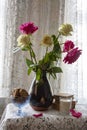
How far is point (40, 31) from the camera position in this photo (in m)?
2.34

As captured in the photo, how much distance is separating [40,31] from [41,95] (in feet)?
3.27

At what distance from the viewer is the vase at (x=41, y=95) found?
151 cm

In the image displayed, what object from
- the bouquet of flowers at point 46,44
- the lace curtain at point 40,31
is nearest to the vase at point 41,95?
the bouquet of flowers at point 46,44

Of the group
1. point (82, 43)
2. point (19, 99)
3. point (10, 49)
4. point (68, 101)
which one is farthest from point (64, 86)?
point (19, 99)

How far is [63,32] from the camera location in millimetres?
1500

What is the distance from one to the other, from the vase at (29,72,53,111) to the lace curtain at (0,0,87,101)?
0.79m

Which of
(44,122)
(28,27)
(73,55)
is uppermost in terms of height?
(28,27)

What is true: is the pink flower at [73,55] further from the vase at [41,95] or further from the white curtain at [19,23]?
the white curtain at [19,23]

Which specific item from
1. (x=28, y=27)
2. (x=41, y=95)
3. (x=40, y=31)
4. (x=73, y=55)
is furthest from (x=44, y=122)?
(x=40, y=31)

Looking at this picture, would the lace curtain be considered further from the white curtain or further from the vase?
the vase

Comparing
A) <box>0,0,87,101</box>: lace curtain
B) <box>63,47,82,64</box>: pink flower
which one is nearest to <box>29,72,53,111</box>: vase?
<box>63,47,82,64</box>: pink flower

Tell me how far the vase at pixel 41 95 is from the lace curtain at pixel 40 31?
2.59 feet

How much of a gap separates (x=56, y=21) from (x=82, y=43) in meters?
0.36

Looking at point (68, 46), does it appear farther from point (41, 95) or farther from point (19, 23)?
point (19, 23)
